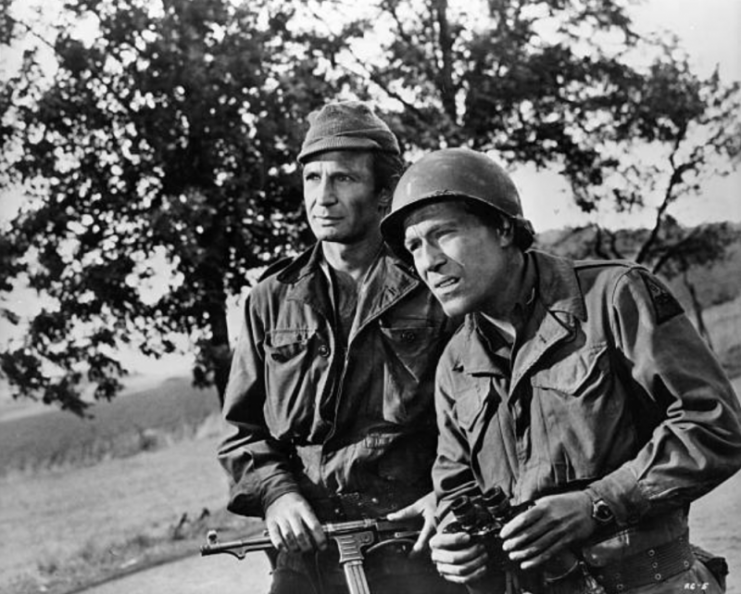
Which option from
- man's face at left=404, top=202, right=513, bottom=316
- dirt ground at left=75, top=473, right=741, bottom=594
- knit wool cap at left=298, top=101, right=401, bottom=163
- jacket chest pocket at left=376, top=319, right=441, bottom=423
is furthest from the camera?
dirt ground at left=75, top=473, right=741, bottom=594

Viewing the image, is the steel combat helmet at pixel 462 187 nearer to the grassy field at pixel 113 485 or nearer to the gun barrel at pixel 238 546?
the gun barrel at pixel 238 546

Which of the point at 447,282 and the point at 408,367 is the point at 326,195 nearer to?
the point at 408,367

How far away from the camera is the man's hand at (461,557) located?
299 centimetres

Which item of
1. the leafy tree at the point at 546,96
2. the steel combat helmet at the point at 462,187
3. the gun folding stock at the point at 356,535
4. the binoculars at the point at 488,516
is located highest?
the leafy tree at the point at 546,96

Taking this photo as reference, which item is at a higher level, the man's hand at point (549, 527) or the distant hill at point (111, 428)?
the distant hill at point (111, 428)

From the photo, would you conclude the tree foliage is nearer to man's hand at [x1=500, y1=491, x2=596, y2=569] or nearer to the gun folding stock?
the gun folding stock

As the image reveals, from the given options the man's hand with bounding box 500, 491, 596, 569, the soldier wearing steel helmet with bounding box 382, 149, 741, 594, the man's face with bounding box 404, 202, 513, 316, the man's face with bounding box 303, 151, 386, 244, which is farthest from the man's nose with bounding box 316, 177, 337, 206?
the man's hand with bounding box 500, 491, 596, 569

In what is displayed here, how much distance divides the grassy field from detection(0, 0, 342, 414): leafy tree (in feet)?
1.36

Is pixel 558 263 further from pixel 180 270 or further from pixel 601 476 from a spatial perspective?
pixel 180 270

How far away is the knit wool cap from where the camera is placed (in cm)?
385

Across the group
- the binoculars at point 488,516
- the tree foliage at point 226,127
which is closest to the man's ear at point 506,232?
the binoculars at point 488,516

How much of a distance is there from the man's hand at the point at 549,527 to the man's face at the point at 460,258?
517 millimetres

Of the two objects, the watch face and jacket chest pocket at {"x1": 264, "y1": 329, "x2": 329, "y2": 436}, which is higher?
jacket chest pocket at {"x1": 264, "y1": 329, "x2": 329, "y2": 436}

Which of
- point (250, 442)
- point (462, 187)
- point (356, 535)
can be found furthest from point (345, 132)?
point (356, 535)
